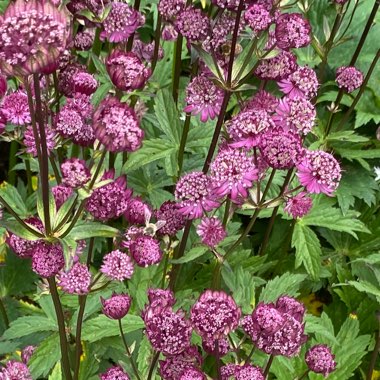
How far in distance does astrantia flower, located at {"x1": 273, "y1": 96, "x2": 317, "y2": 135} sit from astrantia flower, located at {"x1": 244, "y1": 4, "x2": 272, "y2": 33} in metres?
0.20

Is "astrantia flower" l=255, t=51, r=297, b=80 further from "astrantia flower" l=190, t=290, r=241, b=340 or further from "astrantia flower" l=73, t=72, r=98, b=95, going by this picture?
"astrantia flower" l=190, t=290, r=241, b=340

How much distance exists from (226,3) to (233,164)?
1.29ft

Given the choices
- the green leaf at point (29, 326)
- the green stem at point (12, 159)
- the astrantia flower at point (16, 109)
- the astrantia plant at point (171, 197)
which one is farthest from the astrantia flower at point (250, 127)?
the green stem at point (12, 159)

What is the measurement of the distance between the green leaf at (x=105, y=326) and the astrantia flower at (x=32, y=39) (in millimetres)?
1158

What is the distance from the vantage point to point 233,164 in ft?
5.15

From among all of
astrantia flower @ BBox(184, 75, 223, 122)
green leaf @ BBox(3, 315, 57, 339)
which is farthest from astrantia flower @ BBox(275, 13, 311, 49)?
green leaf @ BBox(3, 315, 57, 339)

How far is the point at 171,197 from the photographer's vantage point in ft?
7.92

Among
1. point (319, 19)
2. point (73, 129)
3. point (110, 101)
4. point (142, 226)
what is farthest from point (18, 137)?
point (319, 19)

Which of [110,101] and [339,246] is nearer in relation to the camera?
[110,101]

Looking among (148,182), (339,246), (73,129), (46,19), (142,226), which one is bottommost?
(339,246)

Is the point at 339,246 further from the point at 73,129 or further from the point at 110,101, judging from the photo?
the point at 110,101

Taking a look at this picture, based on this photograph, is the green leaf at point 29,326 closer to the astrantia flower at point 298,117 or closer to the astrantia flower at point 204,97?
the astrantia flower at point 204,97

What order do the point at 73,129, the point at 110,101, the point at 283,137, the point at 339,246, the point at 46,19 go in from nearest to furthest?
the point at 46,19 < the point at 110,101 < the point at 283,137 < the point at 73,129 < the point at 339,246

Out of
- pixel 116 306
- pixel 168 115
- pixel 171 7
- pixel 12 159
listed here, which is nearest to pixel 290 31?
pixel 171 7
